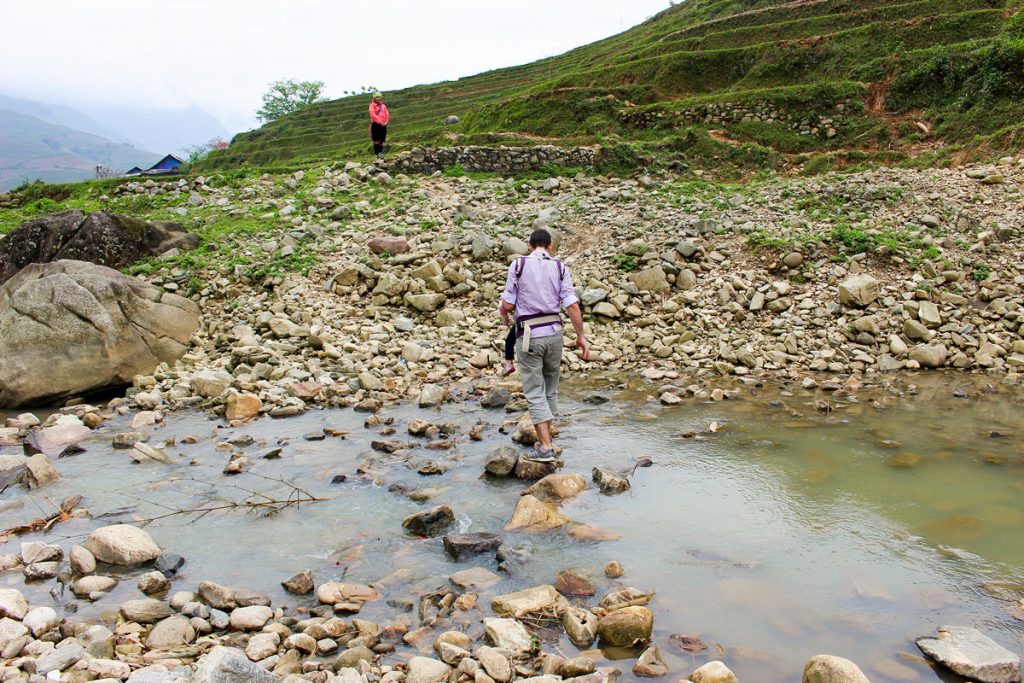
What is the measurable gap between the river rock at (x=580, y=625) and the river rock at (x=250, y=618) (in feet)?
6.41

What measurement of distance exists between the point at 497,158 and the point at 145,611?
1711 cm

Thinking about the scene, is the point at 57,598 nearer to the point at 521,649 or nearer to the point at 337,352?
the point at 521,649

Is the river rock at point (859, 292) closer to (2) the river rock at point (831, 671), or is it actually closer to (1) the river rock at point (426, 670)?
(2) the river rock at point (831, 671)

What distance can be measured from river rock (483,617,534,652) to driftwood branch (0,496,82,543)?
4.32 metres

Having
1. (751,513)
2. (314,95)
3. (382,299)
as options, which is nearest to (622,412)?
(751,513)

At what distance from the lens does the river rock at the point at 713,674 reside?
351 cm

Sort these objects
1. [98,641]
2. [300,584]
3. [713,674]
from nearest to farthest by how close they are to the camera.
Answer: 1. [713,674]
2. [98,641]
3. [300,584]

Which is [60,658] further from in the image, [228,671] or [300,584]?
[300,584]

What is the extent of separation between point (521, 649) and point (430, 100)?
5626cm

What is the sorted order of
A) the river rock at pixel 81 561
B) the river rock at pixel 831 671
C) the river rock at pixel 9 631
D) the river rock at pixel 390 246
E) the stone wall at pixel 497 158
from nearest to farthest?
1. the river rock at pixel 831 671
2. the river rock at pixel 9 631
3. the river rock at pixel 81 561
4. the river rock at pixel 390 246
5. the stone wall at pixel 497 158

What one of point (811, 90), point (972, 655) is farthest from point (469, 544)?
point (811, 90)

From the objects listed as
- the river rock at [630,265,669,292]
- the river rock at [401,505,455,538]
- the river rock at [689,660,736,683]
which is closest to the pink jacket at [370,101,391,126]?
the river rock at [630,265,669,292]

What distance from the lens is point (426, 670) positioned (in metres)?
3.61

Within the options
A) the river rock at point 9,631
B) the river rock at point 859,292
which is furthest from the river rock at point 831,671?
the river rock at point 859,292
